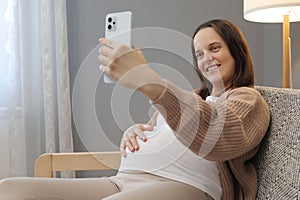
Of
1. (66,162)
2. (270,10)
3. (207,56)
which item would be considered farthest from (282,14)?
(66,162)

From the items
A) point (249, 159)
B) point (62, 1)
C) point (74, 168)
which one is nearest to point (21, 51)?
point (62, 1)

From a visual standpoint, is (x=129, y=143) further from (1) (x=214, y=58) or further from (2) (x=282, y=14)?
(2) (x=282, y=14)

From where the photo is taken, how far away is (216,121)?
32.8 inches

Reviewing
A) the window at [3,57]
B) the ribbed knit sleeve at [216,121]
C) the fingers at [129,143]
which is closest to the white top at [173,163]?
the fingers at [129,143]

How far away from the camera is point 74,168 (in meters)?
1.37

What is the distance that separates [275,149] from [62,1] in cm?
146

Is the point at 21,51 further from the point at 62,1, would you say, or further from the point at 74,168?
the point at 74,168

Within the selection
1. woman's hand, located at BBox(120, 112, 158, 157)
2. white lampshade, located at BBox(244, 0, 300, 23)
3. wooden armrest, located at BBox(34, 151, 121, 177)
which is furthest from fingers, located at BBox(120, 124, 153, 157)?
white lampshade, located at BBox(244, 0, 300, 23)

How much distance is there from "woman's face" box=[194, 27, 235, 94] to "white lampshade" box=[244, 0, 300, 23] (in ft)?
1.57

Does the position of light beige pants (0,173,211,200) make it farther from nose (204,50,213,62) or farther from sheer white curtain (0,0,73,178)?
sheer white curtain (0,0,73,178)

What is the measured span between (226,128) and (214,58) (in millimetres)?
314

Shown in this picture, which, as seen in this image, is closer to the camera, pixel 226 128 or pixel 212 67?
pixel 226 128

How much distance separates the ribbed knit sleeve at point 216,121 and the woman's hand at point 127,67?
35 millimetres

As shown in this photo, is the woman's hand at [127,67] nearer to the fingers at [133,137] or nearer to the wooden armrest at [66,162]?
the fingers at [133,137]
